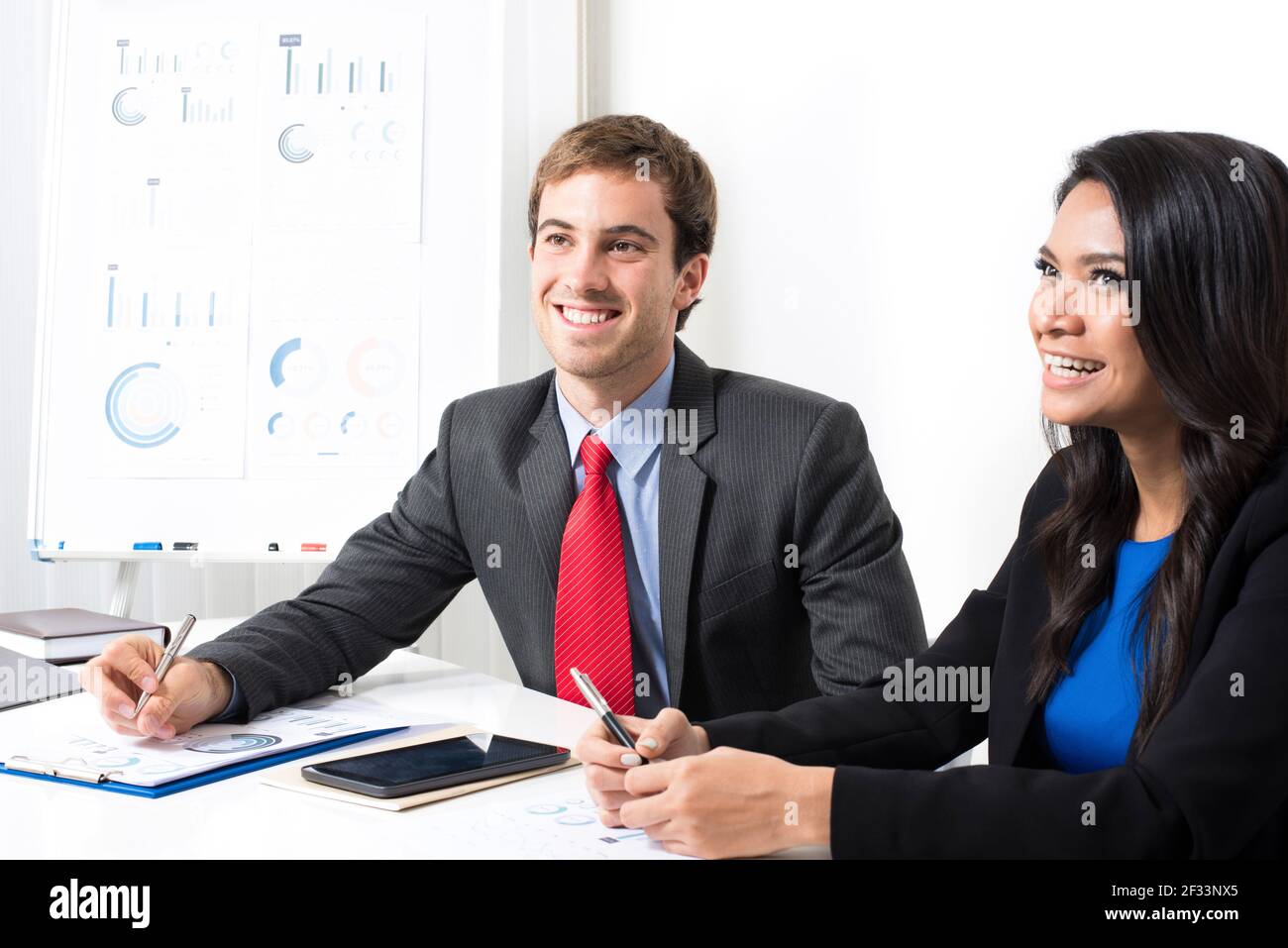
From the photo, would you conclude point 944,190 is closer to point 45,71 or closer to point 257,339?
point 257,339

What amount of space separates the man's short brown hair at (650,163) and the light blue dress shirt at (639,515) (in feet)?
1.08

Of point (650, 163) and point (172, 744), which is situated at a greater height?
point (650, 163)

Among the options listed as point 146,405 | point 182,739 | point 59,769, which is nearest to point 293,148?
point 146,405

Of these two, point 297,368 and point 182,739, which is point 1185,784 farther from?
point 297,368

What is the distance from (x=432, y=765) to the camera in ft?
3.70

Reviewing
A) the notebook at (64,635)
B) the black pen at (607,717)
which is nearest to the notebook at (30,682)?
the notebook at (64,635)

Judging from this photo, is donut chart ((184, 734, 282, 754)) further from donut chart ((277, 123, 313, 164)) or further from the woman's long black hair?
donut chart ((277, 123, 313, 164))

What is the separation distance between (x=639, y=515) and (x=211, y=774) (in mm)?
705

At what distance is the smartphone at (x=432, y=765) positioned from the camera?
1.08 metres

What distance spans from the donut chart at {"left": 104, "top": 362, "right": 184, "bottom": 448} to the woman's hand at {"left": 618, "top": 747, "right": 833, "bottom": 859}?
175cm

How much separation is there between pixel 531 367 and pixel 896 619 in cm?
173

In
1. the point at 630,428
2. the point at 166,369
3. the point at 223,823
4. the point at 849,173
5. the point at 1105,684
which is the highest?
the point at 849,173

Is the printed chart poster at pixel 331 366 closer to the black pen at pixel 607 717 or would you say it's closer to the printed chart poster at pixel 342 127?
the printed chart poster at pixel 342 127
